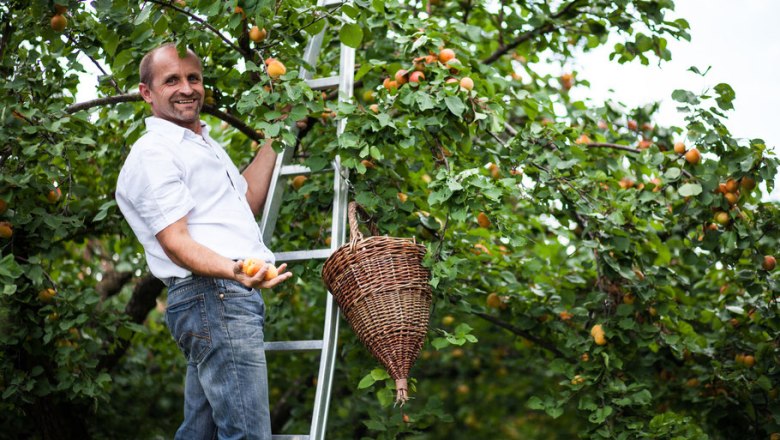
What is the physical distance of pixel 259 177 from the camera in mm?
3068

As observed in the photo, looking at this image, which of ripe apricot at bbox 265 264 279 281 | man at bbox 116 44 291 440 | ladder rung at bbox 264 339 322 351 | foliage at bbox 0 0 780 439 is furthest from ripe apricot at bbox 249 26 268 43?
ripe apricot at bbox 265 264 279 281

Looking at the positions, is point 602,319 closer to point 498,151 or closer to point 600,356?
point 600,356

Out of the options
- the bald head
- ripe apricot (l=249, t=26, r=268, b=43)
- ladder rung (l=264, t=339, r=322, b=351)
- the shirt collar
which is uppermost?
ripe apricot (l=249, t=26, r=268, b=43)

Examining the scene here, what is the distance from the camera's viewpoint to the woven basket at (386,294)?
2656 millimetres

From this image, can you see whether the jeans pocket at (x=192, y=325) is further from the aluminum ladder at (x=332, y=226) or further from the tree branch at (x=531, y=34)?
the tree branch at (x=531, y=34)

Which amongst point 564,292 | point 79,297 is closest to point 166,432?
point 79,297

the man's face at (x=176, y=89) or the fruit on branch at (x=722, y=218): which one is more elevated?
the man's face at (x=176, y=89)

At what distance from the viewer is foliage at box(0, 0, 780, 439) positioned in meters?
2.96

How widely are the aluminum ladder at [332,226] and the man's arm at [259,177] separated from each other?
0.9 inches

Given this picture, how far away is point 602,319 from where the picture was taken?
11.8ft

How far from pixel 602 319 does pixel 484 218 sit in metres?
0.62

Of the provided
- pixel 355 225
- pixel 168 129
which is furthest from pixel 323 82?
pixel 168 129

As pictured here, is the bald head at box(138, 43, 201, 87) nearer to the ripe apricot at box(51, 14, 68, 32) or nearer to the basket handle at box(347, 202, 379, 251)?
the ripe apricot at box(51, 14, 68, 32)

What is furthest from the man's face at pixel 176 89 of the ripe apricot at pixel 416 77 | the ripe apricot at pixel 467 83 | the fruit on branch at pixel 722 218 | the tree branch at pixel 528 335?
the fruit on branch at pixel 722 218
